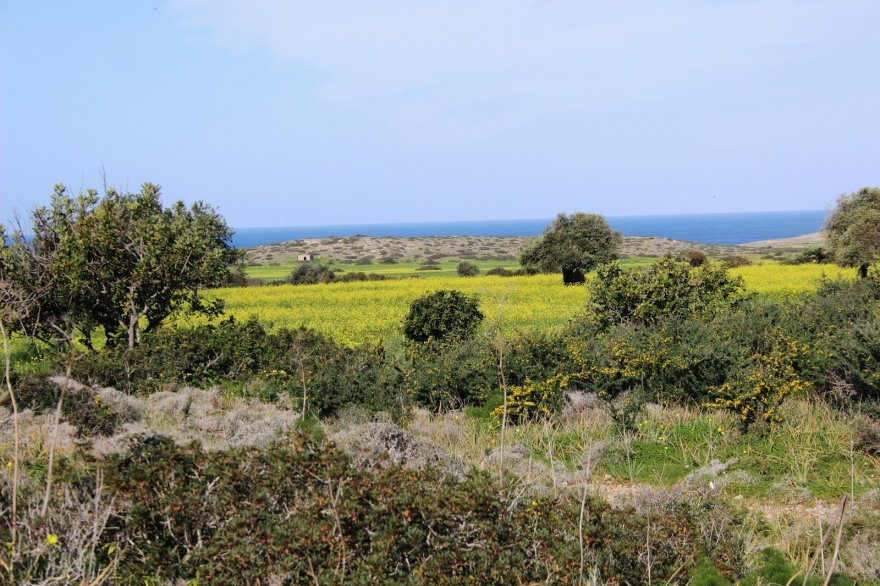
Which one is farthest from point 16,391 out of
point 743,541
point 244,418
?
point 743,541

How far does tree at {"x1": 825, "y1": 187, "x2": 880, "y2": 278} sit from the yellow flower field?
5.07 ft

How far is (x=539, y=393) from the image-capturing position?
10.9 meters

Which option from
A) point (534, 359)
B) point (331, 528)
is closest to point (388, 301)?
point (534, 359)

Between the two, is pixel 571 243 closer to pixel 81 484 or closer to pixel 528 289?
pixel 528 289

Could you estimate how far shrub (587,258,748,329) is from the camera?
15.7 metres

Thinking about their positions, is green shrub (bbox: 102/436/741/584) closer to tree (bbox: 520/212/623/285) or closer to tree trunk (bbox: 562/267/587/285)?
tree (bbox: 520/212/623/285)

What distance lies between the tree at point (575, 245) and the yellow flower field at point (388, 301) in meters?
1.05

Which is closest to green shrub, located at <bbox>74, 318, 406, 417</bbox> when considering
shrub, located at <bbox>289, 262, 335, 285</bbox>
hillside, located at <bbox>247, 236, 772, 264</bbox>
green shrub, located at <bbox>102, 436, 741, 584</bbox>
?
green shrub, located at <bbox>102, 436, 741, 584</bbox>

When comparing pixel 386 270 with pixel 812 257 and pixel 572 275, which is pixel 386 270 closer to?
pixel 572 275

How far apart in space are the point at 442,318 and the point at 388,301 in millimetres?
16593

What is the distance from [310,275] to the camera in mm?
53469

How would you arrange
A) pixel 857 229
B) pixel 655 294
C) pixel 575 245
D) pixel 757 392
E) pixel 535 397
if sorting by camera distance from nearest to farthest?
1. pixel 757 392
2. pixel 535 397
3. pixel 655 294
4. pixel 857 229
5. pixel 575 245

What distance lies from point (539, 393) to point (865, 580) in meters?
5.83

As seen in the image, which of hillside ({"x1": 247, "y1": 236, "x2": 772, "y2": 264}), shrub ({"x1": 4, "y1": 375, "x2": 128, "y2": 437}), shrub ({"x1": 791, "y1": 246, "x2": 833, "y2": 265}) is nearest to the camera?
shrub ({"x1": 4, "y1": 375, "x2": 128, "y2": 437})
